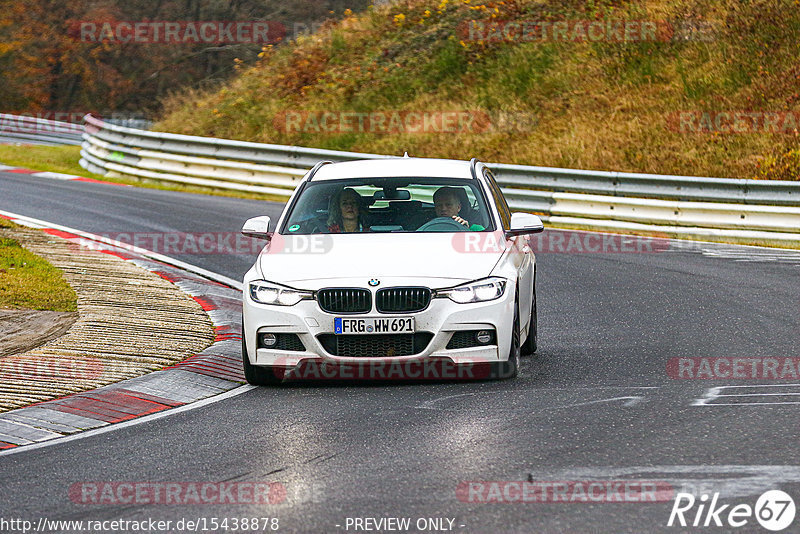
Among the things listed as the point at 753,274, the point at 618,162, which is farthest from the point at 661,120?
the point at 753,274

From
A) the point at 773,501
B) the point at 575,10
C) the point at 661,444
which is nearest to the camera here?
the point at 773,501

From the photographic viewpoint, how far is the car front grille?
8258 millimetres

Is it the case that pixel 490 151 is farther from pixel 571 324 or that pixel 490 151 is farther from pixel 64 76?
pixel 64 76

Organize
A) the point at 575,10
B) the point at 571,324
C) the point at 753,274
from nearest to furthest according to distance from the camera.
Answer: the point at 571,324
the point at 753,274
the point at 575,10

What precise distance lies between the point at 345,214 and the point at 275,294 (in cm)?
129

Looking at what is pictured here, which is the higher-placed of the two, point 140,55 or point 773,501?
point 140,55

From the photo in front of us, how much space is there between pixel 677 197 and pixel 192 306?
10.7 meters

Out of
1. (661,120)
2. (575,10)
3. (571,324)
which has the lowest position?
(571,324)

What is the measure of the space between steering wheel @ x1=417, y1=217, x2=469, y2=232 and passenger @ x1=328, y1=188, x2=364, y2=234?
52 centimetres

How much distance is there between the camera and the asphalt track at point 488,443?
5441 millimetres

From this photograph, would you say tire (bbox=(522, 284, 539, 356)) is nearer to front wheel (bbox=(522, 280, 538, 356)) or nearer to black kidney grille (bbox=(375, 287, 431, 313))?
front wheel (bbox=(522, 280, 538, 356))

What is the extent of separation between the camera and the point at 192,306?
38.7 ft

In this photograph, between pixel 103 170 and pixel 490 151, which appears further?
pixel 103 170

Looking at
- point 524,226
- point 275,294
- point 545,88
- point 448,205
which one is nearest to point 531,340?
point 524,226
